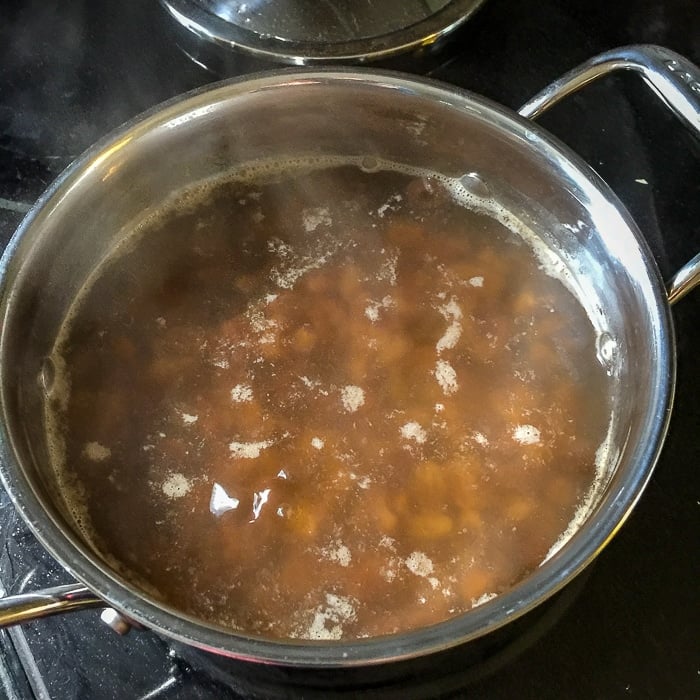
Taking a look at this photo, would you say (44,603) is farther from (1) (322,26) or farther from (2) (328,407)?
(1) (322,26)

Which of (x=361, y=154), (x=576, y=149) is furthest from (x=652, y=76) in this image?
(x=361, y=154)

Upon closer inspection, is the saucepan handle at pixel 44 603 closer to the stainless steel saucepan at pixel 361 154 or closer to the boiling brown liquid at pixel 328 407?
the stainless steel saucepan at pixel 361 154

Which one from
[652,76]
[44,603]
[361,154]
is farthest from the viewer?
[361,154]

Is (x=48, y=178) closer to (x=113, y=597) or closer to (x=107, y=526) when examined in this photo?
(x=107, y=526)

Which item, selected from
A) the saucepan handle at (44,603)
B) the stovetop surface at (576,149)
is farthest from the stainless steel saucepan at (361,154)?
the stovetop surface at (576,149)

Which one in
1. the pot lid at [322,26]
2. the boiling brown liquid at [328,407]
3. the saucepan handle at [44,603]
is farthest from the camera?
the pot lid at [322,26]

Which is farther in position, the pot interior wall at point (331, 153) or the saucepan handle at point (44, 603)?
the pot interior wall at point (331, 153)
